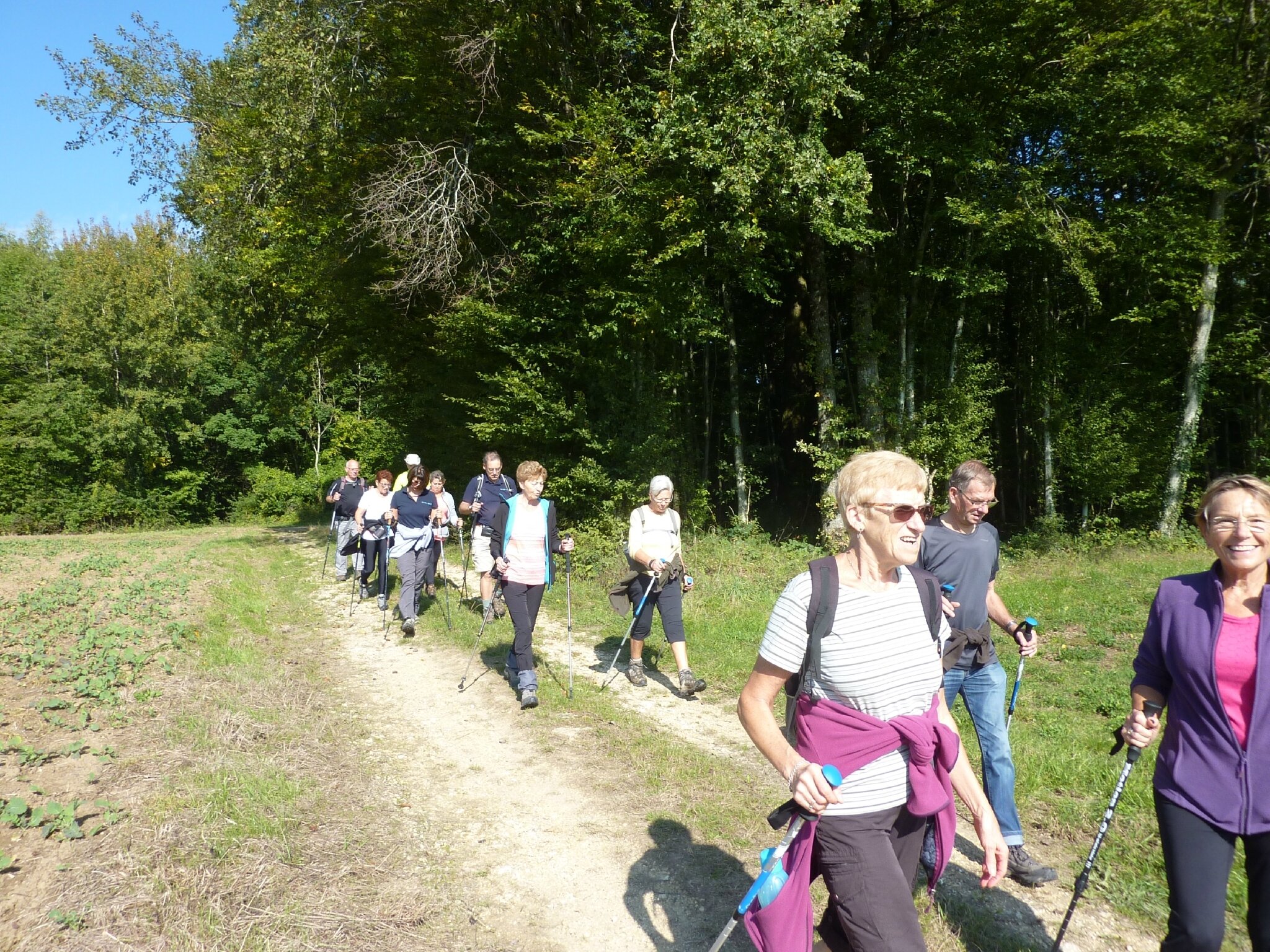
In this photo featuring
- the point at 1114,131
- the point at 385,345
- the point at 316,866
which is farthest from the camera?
the point at 385,345

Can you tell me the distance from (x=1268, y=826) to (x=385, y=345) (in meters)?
19.5

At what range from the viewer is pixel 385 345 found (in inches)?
776

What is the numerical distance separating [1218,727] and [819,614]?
1.53 m

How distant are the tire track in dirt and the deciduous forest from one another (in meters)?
8.06

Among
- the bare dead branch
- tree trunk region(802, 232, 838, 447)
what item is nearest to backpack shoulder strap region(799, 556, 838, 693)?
the bare dead branch

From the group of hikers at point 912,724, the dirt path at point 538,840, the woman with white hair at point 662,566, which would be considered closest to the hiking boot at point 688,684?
the woman with white hair at point 662,566

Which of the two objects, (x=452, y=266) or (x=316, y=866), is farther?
(x=452, y=266)

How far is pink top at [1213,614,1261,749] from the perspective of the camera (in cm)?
273

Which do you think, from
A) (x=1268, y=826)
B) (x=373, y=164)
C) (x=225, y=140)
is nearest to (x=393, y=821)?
(x=1268, y=826)

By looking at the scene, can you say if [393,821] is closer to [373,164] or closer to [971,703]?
[971,703]

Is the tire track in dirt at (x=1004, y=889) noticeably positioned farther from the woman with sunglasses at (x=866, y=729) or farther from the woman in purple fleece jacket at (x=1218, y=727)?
the woman with sunglasses at (x=866, y=729)

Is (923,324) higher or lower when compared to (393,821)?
higher

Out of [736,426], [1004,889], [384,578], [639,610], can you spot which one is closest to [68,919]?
[1004,889]

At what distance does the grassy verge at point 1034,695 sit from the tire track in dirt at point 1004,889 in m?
0.10
